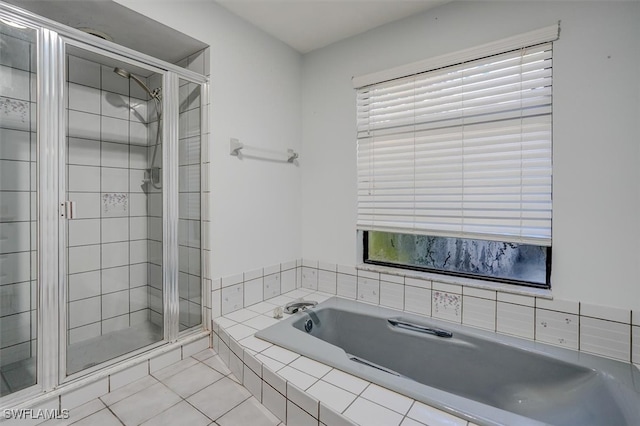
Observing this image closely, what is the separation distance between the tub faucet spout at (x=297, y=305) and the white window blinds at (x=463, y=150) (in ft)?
2.13

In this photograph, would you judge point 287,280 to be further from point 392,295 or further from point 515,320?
point 515,320

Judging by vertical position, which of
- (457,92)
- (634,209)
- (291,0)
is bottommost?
(634,209)

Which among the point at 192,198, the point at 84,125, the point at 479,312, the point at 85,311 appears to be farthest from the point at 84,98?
the point at 479,312

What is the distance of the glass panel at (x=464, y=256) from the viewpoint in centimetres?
169

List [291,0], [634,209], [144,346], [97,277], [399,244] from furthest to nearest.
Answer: [399,244] < [97,277] < [291,0] < [144,346] < [634,209]

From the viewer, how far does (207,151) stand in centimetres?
183

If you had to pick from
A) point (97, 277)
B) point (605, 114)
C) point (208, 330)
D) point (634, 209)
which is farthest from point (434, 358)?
point (97, 277)

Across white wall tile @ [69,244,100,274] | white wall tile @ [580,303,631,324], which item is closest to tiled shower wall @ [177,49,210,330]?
white wall tile @ [69,244,100,274]

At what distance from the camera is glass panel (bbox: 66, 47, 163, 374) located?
68.5 inches

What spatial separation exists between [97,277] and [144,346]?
67 cm

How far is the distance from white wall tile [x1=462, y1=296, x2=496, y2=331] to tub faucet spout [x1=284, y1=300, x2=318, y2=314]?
3.12 feet

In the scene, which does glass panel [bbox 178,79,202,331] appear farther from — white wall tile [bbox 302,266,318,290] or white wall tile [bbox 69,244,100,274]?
white wall tile [bbox 302,266,318,290]

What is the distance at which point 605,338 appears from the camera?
1421 millimetres

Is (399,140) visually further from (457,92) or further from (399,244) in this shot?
(399,244)
